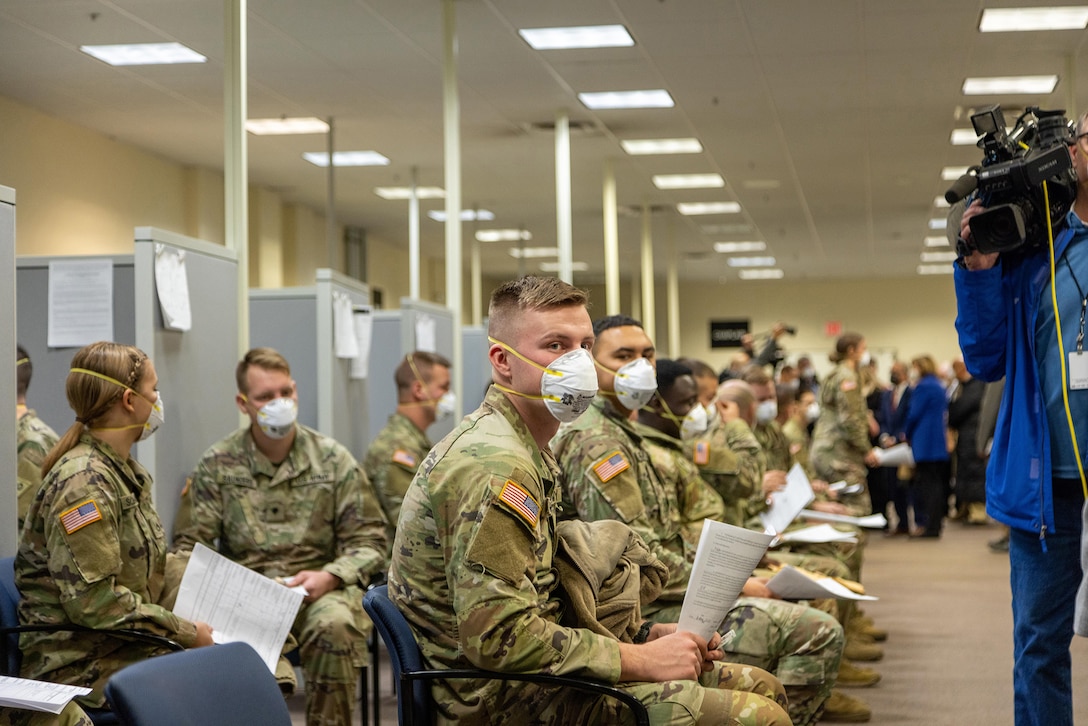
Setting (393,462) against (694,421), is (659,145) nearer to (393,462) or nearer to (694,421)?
(393,462)

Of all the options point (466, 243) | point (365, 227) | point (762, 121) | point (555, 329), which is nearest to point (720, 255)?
point (466, 243)

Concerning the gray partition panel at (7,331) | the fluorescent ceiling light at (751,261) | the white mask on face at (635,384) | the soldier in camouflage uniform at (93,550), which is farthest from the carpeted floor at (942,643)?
the fluorescent ceiling light at (751,261)

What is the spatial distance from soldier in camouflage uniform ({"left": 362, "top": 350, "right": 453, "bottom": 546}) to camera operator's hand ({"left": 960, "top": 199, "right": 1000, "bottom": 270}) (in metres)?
2.68

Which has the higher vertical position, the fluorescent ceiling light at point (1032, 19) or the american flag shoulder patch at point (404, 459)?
the fluorescent ceiling light at point (1032, 19)

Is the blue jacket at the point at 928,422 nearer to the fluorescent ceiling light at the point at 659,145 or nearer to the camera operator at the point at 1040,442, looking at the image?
the fluorescent ceiling light at the point at 659,145

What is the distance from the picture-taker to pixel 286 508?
3596 millimetres

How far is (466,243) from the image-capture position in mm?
16844

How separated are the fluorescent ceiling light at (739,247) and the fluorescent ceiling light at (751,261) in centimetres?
99

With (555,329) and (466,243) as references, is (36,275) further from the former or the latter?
(466,243)

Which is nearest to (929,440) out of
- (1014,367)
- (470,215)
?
(470,215)

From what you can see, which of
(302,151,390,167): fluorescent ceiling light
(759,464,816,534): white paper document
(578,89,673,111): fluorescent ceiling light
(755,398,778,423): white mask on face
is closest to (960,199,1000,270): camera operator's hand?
(759,464,816,534): white paper document

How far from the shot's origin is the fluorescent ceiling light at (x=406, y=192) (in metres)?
12.5

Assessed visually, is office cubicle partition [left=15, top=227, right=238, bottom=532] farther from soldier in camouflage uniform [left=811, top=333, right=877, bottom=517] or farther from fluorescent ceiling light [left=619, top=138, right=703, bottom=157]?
fluorescent ceiling light [left=619, top=138, right=703, bottom=157]

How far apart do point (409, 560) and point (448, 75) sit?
508 cm
